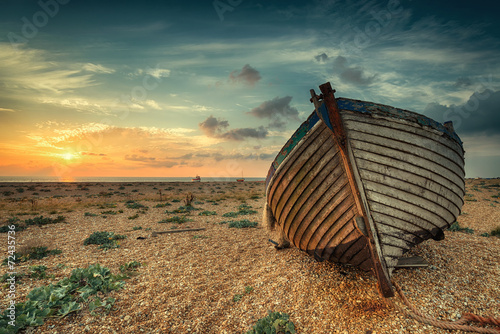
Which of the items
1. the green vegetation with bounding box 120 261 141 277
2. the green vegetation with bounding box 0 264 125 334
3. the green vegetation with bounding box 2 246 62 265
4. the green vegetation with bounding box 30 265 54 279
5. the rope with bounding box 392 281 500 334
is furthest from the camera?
the green vegetation with bounding box 2 246 62 265

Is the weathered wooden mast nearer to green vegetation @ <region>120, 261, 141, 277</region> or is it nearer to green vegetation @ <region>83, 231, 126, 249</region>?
green vegetation @ <region>120, 261, 141, 277</region>

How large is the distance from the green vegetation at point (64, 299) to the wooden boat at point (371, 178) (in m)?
4.55

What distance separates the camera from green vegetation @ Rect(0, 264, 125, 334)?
393 centimetres

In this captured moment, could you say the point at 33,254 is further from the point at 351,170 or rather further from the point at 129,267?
the point at 351,170

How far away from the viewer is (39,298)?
452 cm

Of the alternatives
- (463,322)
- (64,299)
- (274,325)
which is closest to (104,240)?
(64,299)

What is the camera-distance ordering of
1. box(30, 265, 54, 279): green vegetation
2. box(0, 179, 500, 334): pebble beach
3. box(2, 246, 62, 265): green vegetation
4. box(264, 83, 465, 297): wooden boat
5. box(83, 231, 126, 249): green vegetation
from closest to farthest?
box(0, 179, 500, 334): pebble beach, box(264, 83, 465, 297): wooden boat, box(30, 265, 54, 279): green vegetation, box(2, 246, 62, 265): green vegetation, box(83, 231, 126, 249): green vegetation

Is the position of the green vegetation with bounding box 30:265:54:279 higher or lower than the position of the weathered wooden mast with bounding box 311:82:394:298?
lower

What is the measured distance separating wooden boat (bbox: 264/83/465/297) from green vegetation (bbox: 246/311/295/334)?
166cm

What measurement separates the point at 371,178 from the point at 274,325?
294 cm

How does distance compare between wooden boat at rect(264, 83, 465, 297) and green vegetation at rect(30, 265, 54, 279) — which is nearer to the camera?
wooden boat at rect(264, 83, 465, 297)

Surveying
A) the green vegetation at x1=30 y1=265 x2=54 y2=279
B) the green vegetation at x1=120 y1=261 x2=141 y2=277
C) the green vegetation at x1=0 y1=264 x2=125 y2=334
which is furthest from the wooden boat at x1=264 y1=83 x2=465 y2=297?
the green vegetation at x1=30 y1=265 x2=54 y2=279

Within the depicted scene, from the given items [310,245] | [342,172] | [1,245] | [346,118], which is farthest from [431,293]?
[1,245]

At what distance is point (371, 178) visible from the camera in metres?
4.32
